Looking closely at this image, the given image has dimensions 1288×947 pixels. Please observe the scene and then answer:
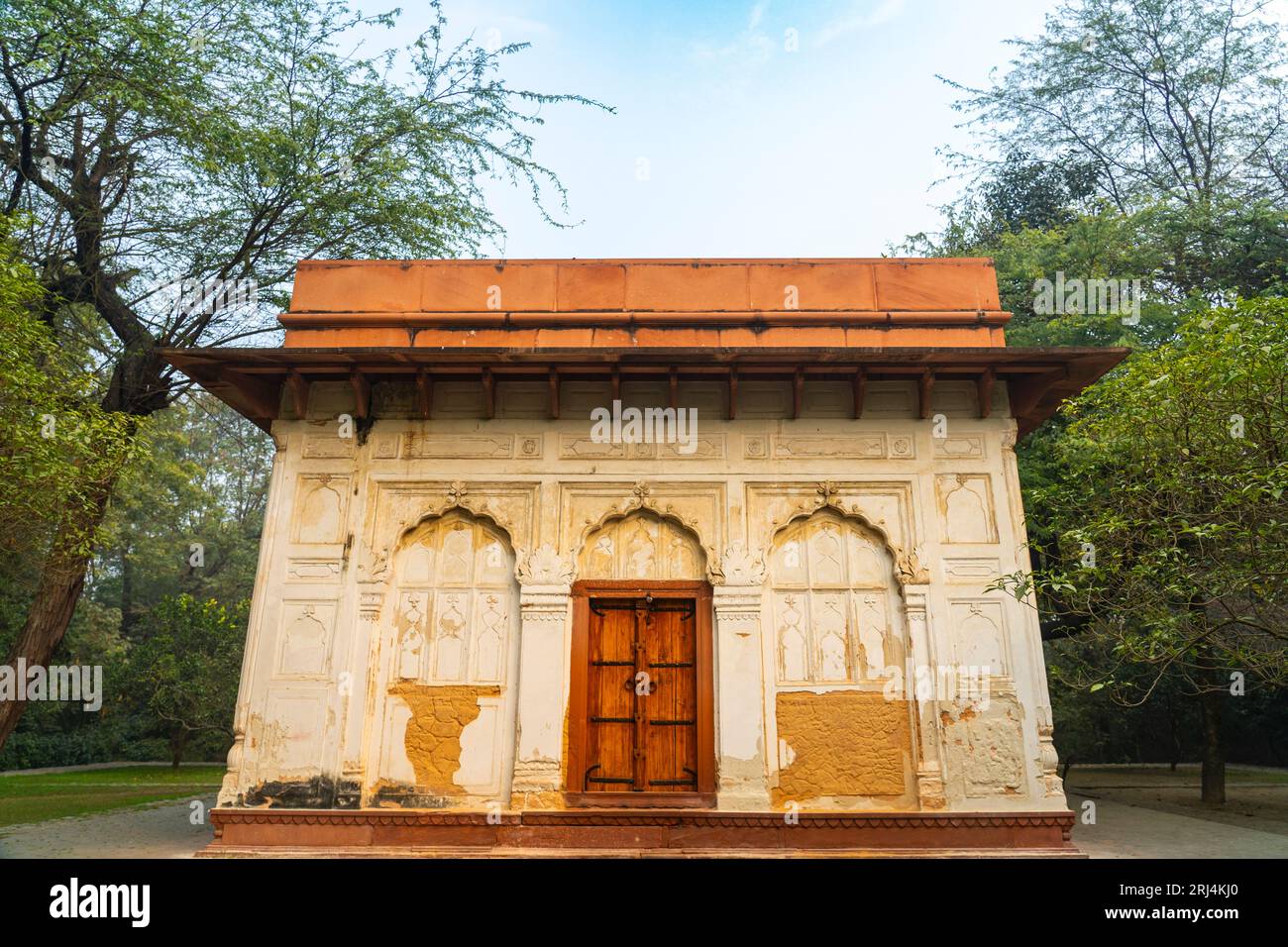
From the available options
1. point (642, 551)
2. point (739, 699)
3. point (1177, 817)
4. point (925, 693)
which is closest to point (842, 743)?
point (925, 693)

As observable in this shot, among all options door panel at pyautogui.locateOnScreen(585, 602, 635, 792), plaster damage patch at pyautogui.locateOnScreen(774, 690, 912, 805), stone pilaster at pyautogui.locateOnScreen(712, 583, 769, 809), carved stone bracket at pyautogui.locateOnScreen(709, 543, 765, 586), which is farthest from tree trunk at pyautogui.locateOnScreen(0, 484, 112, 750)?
plaster damage patch at pyautogui.locateOnScreen(774, 690, 912, 805)

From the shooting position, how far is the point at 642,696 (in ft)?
27.8

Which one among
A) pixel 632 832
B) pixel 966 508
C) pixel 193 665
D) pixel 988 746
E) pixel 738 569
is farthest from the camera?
pixel 193 665

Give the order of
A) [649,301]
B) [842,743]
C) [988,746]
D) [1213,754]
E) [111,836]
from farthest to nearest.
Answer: [1213,754], [649,301], [111,836], [842,743], [988,746]

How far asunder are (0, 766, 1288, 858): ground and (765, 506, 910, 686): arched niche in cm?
263

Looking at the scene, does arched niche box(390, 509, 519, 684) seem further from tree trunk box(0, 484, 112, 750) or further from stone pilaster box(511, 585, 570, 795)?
tree trunk box(0, 484, 112, 750)

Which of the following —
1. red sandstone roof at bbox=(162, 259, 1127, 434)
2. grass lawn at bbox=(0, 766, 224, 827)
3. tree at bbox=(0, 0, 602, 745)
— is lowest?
grass lawn at bbox=(0, 766, 224, 827)

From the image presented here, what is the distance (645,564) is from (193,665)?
15.4 meters

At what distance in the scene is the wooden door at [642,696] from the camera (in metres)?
8.22

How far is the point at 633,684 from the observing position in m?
8.52

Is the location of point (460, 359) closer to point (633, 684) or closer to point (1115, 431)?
point (633, 684)

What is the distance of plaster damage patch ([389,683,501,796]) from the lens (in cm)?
812

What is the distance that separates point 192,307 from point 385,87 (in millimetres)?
4804

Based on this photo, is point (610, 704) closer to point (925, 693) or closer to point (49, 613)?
point (925, 693)
